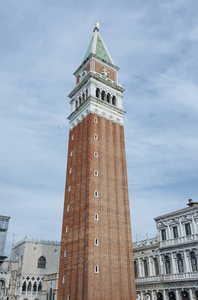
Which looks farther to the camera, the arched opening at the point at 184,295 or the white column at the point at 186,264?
the white column at the point at 186,264

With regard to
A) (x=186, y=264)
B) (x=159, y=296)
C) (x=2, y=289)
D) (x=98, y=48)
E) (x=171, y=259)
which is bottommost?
(x=159, y=296)

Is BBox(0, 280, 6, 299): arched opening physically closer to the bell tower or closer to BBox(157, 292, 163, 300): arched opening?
Answer: the bell tower

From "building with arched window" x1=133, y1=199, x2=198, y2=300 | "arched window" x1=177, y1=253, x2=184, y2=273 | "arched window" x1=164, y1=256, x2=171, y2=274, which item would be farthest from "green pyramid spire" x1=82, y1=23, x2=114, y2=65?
"arched window" x1=177, y1=253, x2=184, y2=273

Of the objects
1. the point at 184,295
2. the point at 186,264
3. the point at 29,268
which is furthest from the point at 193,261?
the point at 29,268

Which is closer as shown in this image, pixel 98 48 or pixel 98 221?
pixel 98 221

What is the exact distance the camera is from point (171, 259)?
42500mm

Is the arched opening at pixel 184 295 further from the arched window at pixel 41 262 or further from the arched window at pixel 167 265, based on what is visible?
the arched window at pixel 41 262

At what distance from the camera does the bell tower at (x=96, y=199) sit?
123ft

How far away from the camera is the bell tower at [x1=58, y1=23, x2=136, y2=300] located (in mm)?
37594

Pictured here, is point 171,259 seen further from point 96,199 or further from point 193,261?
point 96,199

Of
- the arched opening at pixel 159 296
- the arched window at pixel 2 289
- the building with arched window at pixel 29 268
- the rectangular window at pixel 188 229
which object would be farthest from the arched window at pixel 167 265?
the arched window at pixel 2 289

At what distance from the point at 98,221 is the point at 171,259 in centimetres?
1324

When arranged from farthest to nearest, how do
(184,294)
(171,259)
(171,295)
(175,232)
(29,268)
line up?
(29,268) < (175,232) < (171,259) < (171,295) < (184,294)

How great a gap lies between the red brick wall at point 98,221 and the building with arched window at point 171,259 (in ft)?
19.8
